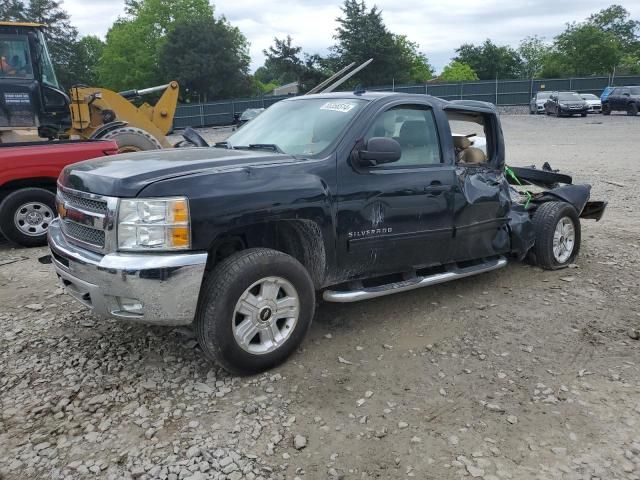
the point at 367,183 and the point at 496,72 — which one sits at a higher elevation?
the point at 496,72

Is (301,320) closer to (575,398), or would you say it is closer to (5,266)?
(575,398)

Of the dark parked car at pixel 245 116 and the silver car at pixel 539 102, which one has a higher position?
the silver car at pixel 539 102

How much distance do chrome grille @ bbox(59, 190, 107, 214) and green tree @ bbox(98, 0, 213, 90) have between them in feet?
195

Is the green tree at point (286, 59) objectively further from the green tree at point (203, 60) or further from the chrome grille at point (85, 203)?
the chrome grille at point (85, 203)

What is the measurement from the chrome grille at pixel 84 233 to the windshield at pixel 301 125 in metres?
1.47

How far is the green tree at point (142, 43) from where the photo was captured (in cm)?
6241

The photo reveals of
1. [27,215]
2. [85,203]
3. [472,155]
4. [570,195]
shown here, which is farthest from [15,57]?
[570,195]

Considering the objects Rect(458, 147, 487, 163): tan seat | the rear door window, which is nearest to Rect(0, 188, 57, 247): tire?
the rear door window

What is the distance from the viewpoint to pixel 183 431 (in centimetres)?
→ 317

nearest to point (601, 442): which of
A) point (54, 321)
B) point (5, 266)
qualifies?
point (54, 321)

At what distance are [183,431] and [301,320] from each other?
106cm

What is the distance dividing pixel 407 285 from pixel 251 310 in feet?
4.49

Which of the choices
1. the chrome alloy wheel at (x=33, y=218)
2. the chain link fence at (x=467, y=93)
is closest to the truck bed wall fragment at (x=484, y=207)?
the chrome alloy wheel at (x=33, y=218)

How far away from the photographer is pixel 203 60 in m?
53.8
